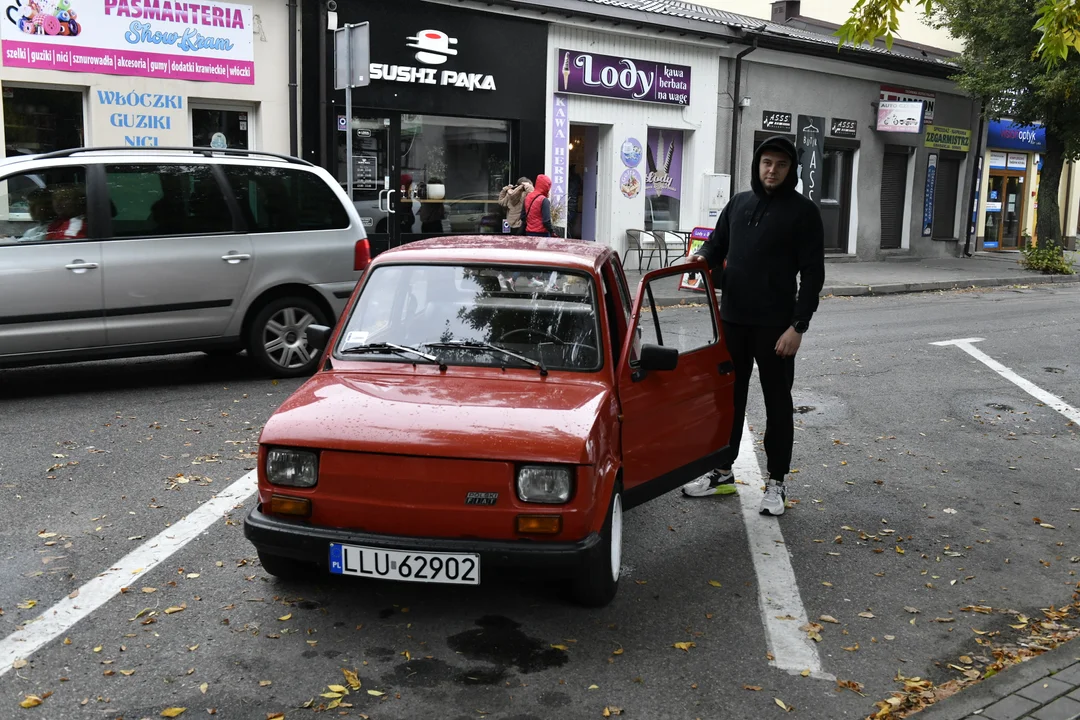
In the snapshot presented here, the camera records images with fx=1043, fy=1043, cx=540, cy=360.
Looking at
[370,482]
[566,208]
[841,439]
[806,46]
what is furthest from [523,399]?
[806,46]

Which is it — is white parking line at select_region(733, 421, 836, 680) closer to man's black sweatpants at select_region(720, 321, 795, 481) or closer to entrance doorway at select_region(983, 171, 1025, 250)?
man's black sweatpants at select_region(720, 321, 795, 481)

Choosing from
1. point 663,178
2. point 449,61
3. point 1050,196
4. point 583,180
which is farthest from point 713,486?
point 1050,196

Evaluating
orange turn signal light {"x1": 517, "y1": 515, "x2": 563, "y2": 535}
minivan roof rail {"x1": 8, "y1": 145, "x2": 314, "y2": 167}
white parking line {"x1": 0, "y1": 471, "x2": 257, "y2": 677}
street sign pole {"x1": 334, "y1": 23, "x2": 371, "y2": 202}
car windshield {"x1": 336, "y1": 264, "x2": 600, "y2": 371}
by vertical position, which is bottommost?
white parking line {"x1": 0, "y1": 471, "x2": 257, "y2": 677}

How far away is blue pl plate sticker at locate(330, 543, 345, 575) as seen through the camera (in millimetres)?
3990

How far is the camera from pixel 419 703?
3.57 meters

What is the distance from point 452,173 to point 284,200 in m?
9.10

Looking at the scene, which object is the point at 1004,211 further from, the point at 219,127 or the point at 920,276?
the point at 219,127

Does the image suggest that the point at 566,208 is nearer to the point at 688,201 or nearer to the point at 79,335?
the point at 688,201

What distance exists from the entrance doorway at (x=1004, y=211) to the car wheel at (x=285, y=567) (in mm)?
30130

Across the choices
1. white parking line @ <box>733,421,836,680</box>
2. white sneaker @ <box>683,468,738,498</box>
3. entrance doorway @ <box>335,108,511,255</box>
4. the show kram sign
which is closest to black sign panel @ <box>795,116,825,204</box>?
entrance doorway @ <box>335,108,511,255</box>

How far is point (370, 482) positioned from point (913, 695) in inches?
84.0

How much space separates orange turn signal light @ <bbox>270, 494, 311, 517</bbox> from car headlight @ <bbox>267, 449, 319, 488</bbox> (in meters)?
0.06

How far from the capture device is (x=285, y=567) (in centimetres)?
450

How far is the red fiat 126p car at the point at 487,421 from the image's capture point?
3947 millimetres
